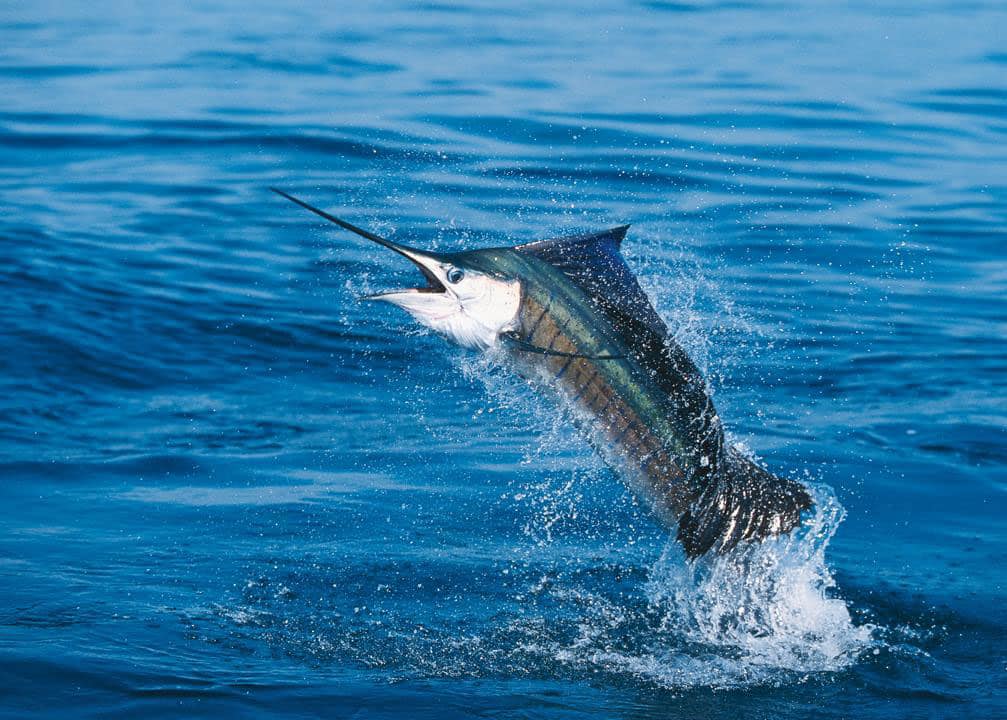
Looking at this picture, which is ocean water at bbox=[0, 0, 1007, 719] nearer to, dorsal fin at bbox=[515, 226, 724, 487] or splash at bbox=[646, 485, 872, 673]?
splash at bbox=[646, 485, 872, 673]

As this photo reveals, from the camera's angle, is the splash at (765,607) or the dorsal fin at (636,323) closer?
the dorsal fin at (636,323)

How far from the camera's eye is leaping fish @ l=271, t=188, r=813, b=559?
446 centimetres

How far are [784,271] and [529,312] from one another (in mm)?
5701

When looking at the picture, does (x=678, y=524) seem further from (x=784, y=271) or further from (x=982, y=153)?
(x=982, y=153)

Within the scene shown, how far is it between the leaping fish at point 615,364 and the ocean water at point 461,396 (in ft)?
0.61

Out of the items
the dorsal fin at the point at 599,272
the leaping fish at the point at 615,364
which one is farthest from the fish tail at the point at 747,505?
the dorsal fin at the point at 599,272

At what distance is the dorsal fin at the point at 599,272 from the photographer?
4551 millimetres

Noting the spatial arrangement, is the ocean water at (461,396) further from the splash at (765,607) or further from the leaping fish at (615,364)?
the leaping fish at (615,364)

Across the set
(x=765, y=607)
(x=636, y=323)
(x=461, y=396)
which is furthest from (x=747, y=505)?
(x=461, y=396)

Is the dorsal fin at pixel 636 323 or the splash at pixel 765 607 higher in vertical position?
the dorsal fin at pixel 636 323

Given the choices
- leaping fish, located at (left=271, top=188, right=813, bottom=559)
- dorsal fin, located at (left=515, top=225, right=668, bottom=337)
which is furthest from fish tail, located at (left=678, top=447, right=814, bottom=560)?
dorsal fin, located at (left=515, top=225, right=668, bottom=337)

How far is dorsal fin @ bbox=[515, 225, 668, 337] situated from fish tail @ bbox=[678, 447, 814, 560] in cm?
51

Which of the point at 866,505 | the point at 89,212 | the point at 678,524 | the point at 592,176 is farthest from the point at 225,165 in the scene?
the point at 678,524

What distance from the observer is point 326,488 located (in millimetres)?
6156
